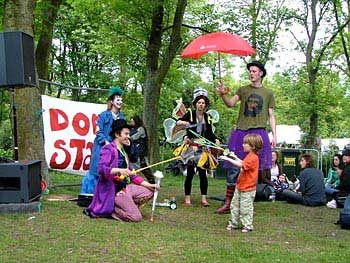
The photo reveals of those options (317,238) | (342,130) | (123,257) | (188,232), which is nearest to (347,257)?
(317,238)

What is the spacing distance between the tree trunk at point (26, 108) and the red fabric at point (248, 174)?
10.5 ft

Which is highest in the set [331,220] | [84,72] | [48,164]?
[84,72]

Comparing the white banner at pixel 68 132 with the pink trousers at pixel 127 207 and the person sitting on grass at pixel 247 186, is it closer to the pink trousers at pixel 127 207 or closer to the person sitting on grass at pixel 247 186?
the pink trousers at pixel 127 207

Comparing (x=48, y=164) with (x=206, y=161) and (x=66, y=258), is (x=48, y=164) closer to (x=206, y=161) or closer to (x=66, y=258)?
(x=206, y=161)

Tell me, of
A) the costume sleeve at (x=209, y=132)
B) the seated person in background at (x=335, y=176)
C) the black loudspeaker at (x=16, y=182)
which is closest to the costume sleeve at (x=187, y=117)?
the costume sleeve at (x=209, y=132)

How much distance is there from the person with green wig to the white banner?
1.41m

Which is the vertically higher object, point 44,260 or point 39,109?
point 39,109

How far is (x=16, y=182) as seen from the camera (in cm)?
598

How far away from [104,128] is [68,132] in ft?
5.70

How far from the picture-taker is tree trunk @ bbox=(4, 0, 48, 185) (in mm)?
7074

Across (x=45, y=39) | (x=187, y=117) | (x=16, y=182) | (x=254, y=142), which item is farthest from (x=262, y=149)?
(x=45, y=39)

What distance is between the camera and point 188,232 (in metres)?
5.25

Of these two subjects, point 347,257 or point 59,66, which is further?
point 59,66

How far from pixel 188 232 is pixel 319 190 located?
3355mm
